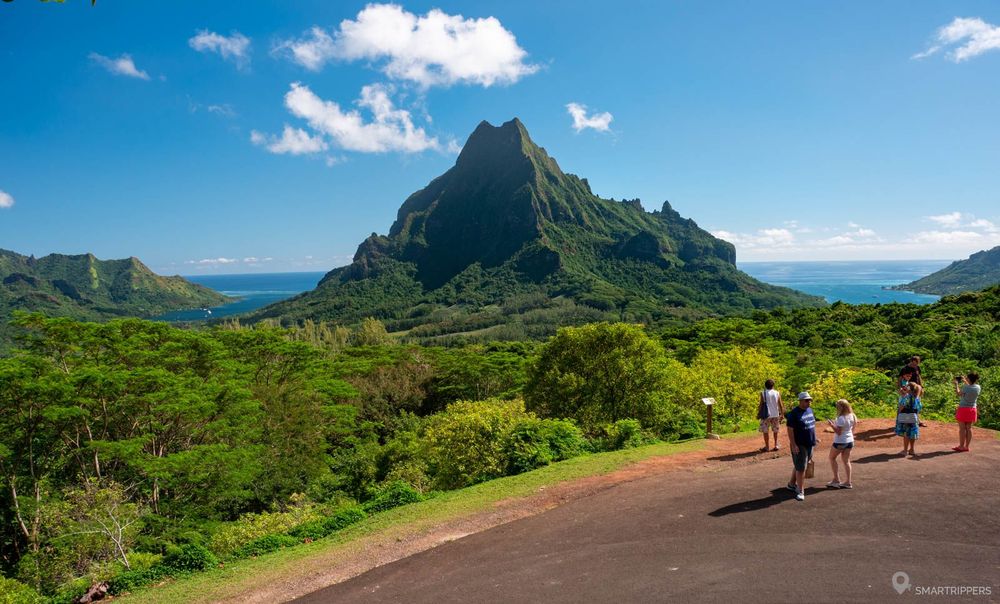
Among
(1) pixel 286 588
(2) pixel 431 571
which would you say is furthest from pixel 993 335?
(1) pixel 286 588

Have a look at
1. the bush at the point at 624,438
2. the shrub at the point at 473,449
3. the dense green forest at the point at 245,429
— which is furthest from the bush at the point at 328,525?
Result: the bush at the point at 624,438

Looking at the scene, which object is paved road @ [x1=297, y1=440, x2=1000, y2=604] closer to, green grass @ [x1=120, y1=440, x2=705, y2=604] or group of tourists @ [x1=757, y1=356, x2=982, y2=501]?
group of tourists @ [x1=757, y1=356, x2=982, y2=501]

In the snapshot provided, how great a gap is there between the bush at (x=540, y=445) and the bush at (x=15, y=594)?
495 inches

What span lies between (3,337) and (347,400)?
646ft

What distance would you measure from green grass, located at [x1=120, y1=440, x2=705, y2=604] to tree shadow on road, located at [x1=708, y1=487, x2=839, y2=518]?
415 centimetres

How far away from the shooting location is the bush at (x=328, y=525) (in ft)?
40.0

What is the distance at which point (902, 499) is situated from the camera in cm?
982

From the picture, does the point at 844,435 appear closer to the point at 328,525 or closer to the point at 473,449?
the point at 473,449

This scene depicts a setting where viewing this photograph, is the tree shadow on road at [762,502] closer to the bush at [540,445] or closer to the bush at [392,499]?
the bush at [540,445]

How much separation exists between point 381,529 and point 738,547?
7.74 meters

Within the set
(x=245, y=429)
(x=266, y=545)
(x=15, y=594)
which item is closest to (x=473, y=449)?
(x=266, y=545)

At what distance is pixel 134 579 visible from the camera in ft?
34.6

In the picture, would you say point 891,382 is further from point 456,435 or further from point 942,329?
point 942,329

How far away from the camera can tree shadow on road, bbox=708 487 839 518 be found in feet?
32.7
